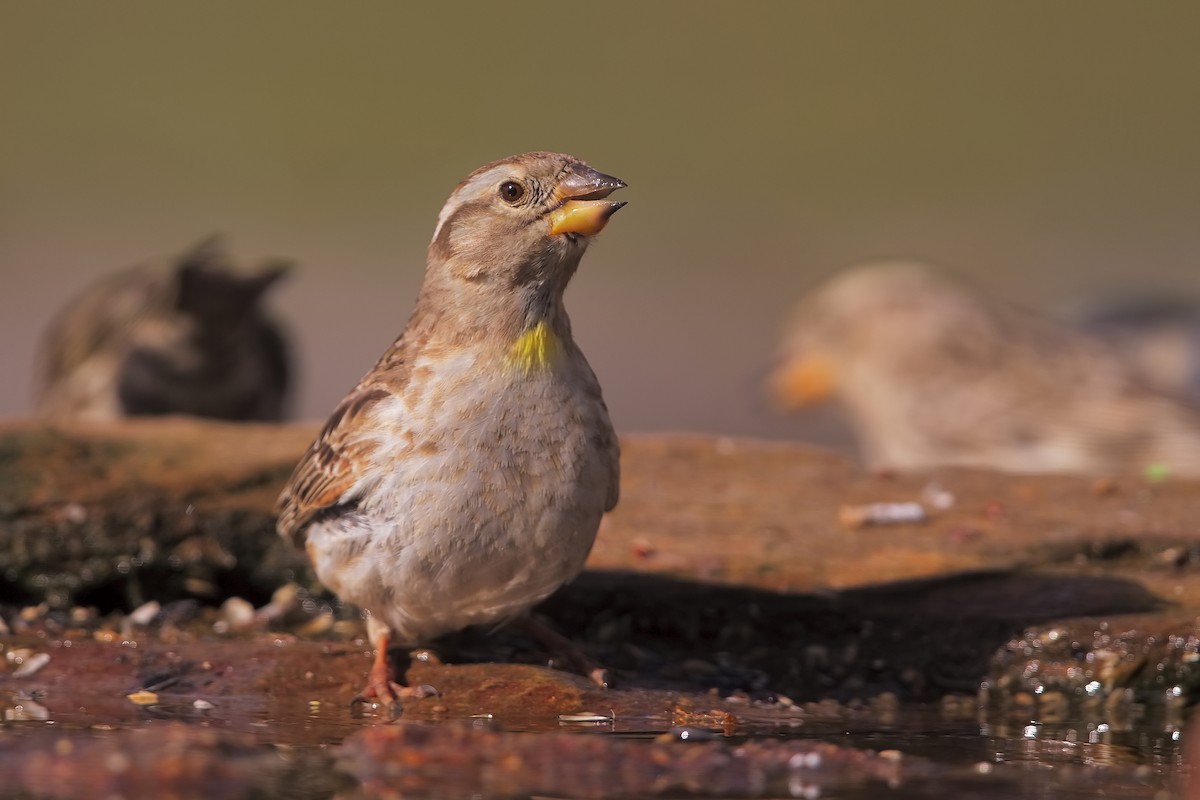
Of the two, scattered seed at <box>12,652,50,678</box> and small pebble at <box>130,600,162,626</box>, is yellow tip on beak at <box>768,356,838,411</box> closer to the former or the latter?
small pebble at <box>130,600,162,626</box>

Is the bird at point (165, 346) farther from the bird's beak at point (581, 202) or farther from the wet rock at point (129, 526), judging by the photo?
the bird's beak at point (581, 202)

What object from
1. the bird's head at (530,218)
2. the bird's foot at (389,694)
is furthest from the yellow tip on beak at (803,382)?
the bird's foot at (389,694)

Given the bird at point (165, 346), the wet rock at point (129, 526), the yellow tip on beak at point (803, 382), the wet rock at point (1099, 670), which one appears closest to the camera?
the wet rock at point (1099, 670)

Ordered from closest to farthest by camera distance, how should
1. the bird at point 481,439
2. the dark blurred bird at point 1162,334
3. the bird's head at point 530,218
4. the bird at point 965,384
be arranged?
the bird at point 481,439
the bird's head at point 530,218
the bird at point 965,384
the dark blurred bird at point 1162,334

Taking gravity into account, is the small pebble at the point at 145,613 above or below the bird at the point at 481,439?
below

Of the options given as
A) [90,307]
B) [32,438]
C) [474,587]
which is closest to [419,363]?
[474,587]

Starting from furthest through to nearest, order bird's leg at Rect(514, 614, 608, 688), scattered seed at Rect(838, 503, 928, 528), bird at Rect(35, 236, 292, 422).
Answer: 1. bird at Rect(35, 236, 292, 422)
2. scattered seed at Rect(838, 503, 928, 528)
3. bird's leg at Rect(514, 614, 608, 688)

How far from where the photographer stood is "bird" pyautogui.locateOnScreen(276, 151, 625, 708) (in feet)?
14.4

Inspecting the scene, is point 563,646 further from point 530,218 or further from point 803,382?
point 803,382

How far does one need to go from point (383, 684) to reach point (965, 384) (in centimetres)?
572

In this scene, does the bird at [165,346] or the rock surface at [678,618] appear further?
the bird at [165,346]

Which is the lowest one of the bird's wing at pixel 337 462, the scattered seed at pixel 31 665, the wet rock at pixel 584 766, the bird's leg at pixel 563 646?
the wet rock at pixel 584 766

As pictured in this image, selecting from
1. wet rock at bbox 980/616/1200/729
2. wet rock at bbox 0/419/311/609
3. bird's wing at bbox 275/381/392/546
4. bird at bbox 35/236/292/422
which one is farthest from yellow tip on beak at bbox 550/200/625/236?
bird at bbox 35/236/292/422

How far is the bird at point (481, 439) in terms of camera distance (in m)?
4.39
